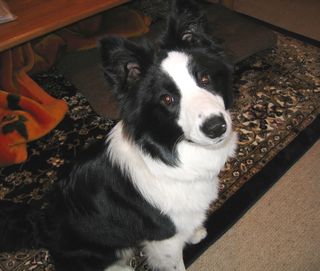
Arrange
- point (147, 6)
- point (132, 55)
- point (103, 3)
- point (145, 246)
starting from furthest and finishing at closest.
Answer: point (147, 6)
point (103, 3)
point (145, 246)
point (132, 55)

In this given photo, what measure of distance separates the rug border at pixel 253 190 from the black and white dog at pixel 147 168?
1.14 feet

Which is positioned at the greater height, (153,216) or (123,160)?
(123,160)

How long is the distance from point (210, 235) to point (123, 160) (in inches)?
33.4

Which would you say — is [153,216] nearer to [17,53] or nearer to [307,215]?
[307,215]

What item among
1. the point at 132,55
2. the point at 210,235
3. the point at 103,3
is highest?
the point at 132,55

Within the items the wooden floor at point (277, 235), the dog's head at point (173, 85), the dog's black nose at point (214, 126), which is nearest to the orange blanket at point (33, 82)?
the dog's head at point (173, 85)

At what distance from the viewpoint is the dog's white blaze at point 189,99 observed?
4.10 ft

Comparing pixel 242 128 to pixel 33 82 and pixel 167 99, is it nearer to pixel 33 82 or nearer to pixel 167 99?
pixel 167 99

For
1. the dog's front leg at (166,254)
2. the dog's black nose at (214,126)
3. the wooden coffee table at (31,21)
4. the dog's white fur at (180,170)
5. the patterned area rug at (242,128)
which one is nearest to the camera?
the dog's black nose at (214,126)

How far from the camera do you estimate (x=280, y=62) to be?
3199 mm

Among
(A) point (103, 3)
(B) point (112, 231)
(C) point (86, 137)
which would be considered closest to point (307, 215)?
(B) point (112, 231)

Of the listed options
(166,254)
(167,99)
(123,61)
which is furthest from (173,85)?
(166,254)

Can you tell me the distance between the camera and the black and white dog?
1334mm

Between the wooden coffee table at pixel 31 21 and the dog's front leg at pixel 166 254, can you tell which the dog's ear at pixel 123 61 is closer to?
the dog's front leg at pixel 166 254
